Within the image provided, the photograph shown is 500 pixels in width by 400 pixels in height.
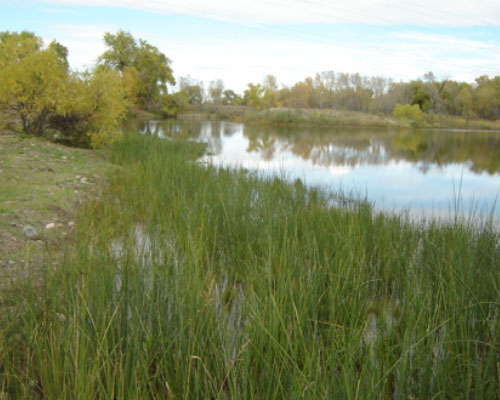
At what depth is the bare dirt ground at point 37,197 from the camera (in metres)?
2.87

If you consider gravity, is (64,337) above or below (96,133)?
below

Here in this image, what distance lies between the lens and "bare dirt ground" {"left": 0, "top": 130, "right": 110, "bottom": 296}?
113 inches

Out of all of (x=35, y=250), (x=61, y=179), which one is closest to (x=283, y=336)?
(x=35, y=250)

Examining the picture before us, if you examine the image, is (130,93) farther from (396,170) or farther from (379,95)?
(379,95)

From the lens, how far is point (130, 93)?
20.4m

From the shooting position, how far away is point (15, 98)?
775cm

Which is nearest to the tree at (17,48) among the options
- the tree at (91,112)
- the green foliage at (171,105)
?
the tree at (91,112)

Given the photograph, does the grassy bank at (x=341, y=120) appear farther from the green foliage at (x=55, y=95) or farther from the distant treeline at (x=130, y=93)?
the green foliage at (x=55, y=95)

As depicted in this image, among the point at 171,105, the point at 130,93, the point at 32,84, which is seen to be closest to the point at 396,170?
the point at 32,84

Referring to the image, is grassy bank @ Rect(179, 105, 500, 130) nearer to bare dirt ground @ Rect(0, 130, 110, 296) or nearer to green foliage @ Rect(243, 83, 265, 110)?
green foliage @ Rect(243, 83, 265, 110)

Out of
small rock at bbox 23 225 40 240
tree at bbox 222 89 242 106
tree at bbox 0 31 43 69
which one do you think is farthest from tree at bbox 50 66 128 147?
tree at bbox 222 89 242 106

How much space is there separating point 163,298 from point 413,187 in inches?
300

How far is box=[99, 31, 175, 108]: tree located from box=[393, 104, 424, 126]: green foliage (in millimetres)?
21743

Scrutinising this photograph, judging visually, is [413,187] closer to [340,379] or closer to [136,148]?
[136,148]
